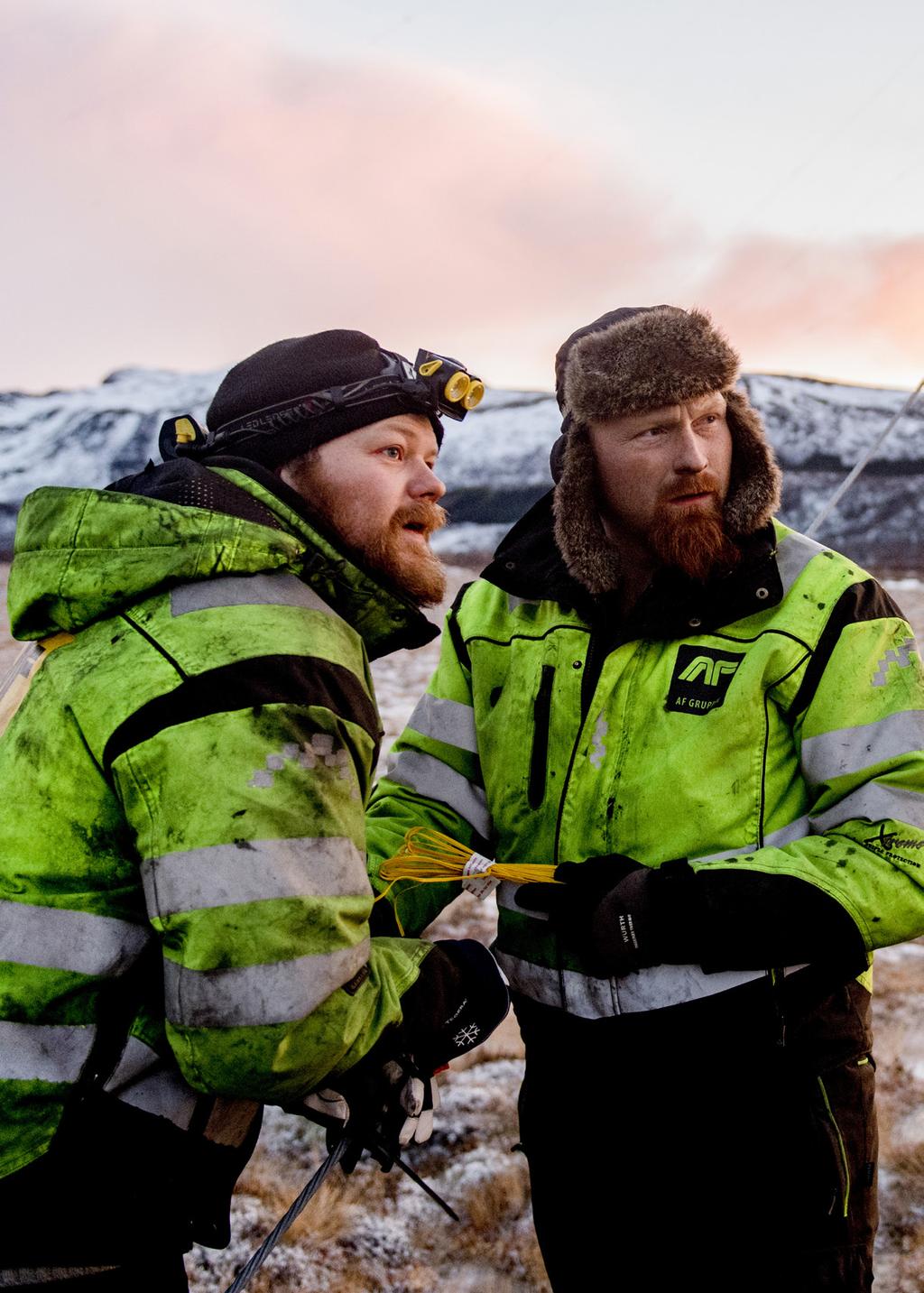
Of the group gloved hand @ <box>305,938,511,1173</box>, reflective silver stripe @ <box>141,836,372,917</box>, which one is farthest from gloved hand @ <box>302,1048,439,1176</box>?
reflective silver stripe @ <box>141,836,372,917</box>

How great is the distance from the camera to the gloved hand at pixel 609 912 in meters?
1.98

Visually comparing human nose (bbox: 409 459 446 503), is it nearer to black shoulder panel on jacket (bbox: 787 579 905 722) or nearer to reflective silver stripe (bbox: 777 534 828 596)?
reflective silver stripe (bbox: 777 534 828 596)

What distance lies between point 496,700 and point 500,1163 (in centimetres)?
185

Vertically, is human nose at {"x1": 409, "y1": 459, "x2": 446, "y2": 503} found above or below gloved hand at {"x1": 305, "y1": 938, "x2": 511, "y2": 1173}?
above

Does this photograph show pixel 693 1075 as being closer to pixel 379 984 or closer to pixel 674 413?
pixel 379 984

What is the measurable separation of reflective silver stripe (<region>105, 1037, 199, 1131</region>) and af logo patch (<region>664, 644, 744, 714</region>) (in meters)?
1.22

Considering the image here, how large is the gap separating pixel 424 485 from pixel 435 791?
804mm

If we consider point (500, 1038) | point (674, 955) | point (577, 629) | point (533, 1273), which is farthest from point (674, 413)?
point (500, 1038)

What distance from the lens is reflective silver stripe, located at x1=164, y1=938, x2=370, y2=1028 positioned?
1.52 meters

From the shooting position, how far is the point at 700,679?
83.7 inches

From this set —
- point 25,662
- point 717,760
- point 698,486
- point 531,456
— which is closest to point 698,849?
point 717,760

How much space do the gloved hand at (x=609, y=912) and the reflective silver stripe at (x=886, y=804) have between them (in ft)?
1.40

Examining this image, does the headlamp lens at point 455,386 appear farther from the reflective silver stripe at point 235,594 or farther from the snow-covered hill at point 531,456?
the snow-covered hill at point 531,456

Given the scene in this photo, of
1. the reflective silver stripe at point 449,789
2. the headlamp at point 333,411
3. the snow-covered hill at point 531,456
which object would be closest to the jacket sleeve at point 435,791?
the reflective silver stripe at point 449,789
